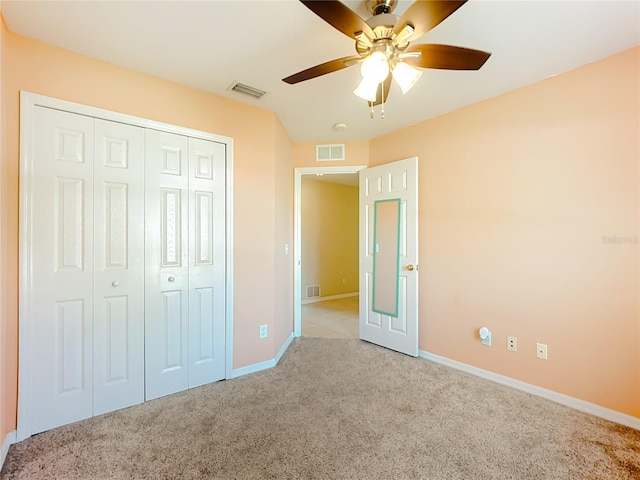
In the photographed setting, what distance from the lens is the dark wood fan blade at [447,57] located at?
137 cm

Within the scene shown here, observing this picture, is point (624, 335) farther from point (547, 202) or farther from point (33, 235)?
point (33, 235)

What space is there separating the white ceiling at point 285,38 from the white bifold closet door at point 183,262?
0.58 m

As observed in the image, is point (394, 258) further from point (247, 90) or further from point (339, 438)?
point (247, 90)

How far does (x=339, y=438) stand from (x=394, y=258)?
1858 millimetres

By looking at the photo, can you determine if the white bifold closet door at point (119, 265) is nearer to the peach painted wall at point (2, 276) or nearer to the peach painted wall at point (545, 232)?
the peach painted wall at point (2, 276)

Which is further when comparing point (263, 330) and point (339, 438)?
point (263, 330)

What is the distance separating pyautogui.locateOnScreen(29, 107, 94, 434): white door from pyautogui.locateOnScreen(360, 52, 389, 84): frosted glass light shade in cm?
185

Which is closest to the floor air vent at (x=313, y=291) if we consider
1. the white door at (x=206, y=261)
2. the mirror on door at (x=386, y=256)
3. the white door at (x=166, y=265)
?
the mirror on door at (x=386, y=256)

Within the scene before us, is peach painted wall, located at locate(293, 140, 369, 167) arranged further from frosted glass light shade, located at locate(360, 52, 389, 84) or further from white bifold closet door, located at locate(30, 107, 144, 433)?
frosted glass light shade, located at locate(360, 52, 389, 84)

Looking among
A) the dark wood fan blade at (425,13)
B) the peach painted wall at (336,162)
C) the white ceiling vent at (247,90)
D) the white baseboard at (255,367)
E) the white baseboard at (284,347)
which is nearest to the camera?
the dark wood fan blade at (425,13)

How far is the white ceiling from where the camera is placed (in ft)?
4.96

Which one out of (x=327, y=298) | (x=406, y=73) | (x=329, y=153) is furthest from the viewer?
(x=327, y=298)

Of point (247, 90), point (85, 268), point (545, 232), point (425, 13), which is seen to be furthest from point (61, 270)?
point (545, 232)

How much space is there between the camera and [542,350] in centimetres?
222
